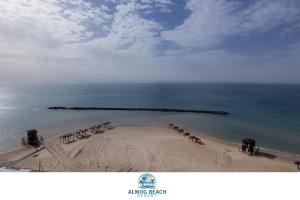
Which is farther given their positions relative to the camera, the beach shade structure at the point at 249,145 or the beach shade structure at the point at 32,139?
the beach shade structure at the point at 32,139

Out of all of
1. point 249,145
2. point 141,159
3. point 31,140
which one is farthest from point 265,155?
point 31,140

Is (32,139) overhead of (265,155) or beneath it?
overhead
